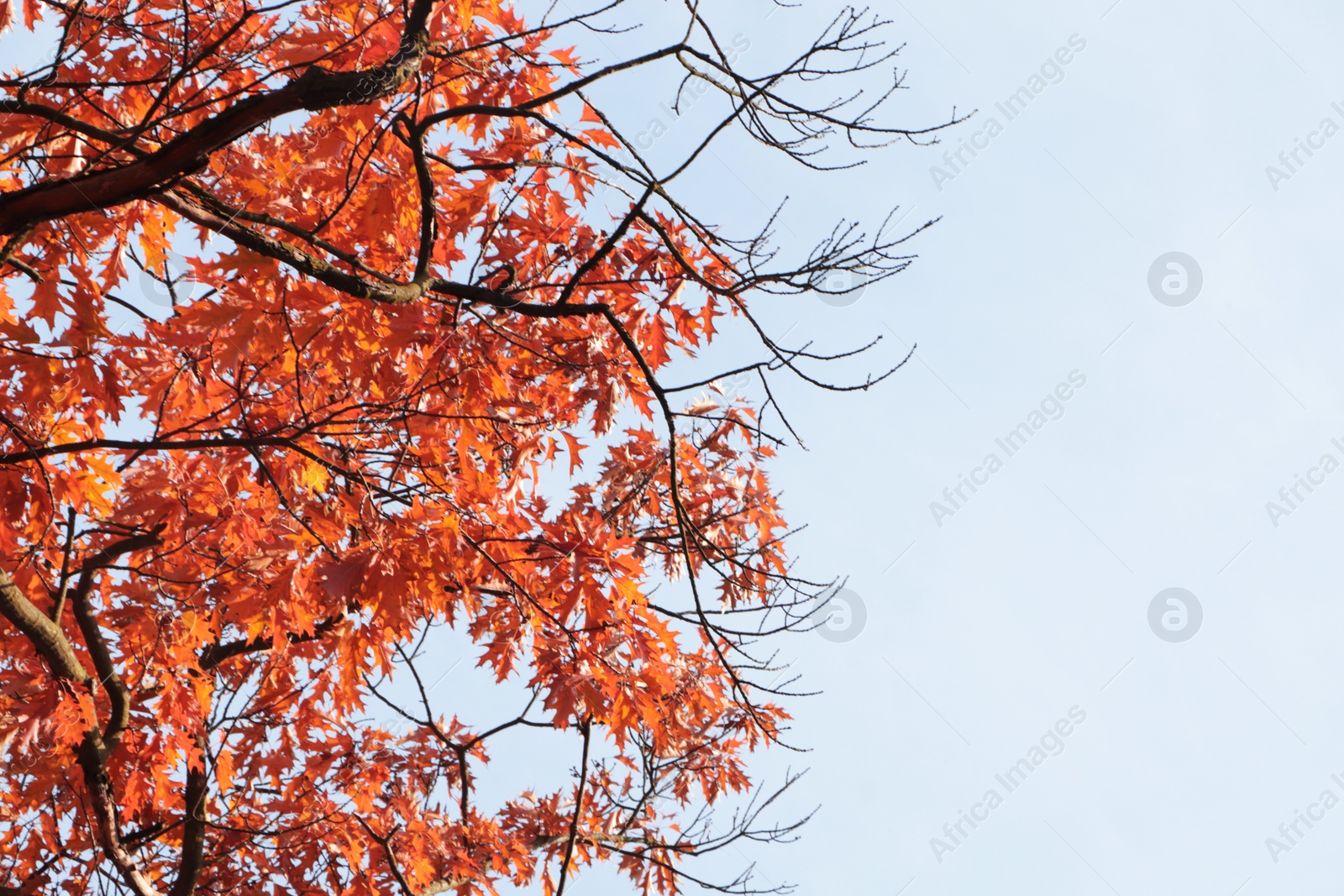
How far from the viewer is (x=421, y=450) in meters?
4.93

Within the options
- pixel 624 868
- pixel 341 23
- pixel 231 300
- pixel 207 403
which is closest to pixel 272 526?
pixel 207 403

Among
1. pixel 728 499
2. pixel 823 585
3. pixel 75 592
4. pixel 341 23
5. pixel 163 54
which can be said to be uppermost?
pixel 163 54

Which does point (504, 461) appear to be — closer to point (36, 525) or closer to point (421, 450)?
point (421, 450)

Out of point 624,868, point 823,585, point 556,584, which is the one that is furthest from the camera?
point 624,868

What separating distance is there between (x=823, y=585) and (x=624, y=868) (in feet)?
13.5

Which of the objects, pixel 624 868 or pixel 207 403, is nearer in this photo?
pixel 207 403

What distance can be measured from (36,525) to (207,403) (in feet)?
4.40

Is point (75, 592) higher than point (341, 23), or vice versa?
point (341, 23)

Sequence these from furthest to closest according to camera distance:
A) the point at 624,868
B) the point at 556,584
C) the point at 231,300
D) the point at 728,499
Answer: the point at 624,868 < the point at 728,499 < the point at 556,584 < the point at 231,300

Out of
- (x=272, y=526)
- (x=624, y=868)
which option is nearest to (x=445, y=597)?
(x=272, y=526)

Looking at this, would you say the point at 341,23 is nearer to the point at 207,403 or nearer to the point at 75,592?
the point at 207,403

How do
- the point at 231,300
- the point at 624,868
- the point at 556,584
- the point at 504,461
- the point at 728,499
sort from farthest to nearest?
the point at 624,868 < the point at 728,499 < the point at 504,461 < the point at 556,584 < the point at 231,300

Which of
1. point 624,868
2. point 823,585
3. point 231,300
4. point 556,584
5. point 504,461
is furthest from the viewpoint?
point 624,868

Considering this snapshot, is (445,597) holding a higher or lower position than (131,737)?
lower
